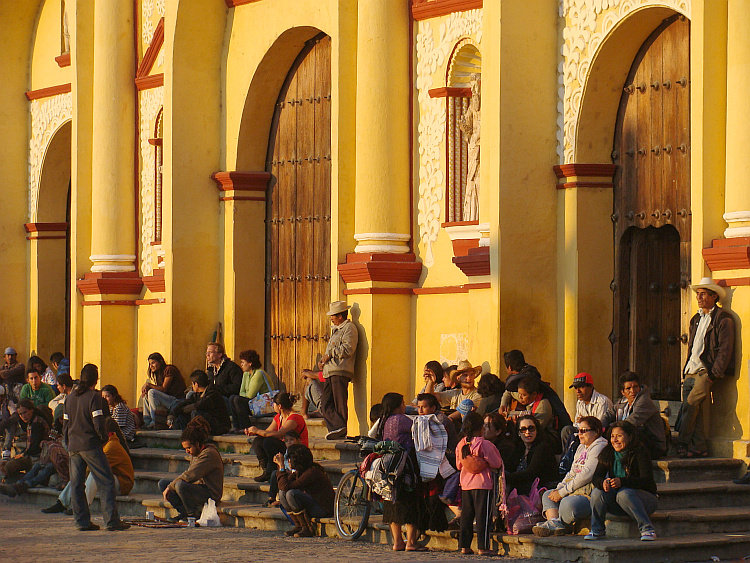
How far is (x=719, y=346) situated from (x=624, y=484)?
2016 mm

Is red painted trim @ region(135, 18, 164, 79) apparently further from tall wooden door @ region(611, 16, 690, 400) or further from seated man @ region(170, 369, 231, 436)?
tall wooden door @ region(611, 16, 690, 400)

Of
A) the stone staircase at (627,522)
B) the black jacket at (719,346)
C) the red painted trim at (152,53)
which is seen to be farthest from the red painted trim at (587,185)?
the red painted trim at (152,53)

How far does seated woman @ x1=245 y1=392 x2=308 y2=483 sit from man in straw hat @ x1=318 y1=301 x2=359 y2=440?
3.56 ft

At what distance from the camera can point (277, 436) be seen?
15.8 meters

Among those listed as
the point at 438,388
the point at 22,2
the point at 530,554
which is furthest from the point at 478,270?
the point at 22,2

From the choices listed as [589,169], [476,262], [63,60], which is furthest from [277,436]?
[63,60]

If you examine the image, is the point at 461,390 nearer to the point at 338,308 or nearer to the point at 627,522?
the point at 338,308

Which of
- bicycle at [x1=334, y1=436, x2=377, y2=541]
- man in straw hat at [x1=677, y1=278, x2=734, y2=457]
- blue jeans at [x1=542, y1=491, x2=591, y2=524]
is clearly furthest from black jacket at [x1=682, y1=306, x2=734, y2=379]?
bicycle at [x1=334, y1=436, x2=377, y2=541]

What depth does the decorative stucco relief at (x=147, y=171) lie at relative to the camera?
73.5 feet

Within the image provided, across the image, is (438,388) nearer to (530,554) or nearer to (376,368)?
(376,368)

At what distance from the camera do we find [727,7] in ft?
45.3

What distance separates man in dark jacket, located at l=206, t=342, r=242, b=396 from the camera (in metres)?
18.7

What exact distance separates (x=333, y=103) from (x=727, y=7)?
18.6ft

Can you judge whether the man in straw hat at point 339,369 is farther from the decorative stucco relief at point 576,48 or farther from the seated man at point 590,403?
the seated man at point 590,403
